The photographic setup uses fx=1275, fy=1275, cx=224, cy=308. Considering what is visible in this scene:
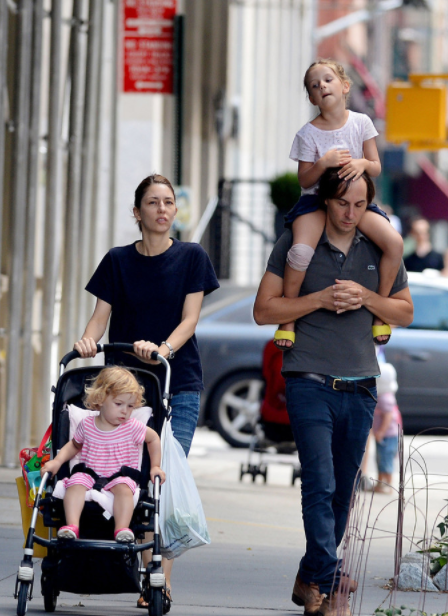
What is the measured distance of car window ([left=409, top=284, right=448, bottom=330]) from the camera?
13.3 metres

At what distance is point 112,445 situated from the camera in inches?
204

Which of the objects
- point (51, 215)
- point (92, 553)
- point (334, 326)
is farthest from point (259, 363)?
point (92, 553)

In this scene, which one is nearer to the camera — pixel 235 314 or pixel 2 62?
pixel 2 62

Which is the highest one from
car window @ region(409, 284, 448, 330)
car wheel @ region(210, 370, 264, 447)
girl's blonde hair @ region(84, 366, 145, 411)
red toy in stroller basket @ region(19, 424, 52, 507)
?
girl's blonde hair @ region(84, 366, 145, 411)

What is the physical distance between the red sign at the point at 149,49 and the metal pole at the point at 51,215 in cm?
337

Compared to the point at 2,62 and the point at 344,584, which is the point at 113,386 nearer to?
the point at 344,584

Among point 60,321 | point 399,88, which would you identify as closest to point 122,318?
point 60,321

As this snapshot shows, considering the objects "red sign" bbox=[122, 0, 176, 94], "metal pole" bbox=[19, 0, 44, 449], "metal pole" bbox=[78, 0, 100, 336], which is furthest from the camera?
"red sign" bbox=[122, 0, 176, 94]

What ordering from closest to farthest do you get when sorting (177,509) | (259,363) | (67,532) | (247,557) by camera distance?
(67,532)
(177,509)
(247,557)
(259,363)

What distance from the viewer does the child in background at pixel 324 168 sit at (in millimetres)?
5371

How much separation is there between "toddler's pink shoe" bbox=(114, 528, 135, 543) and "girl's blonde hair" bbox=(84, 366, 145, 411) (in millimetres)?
513

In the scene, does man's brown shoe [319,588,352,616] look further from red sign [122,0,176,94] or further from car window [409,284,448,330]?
red sign [122,0,176,94]

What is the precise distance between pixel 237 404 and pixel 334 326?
26.1 ft

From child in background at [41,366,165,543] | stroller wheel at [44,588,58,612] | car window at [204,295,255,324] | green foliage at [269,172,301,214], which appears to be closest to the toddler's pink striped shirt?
child in background at [41,366,165,543]
